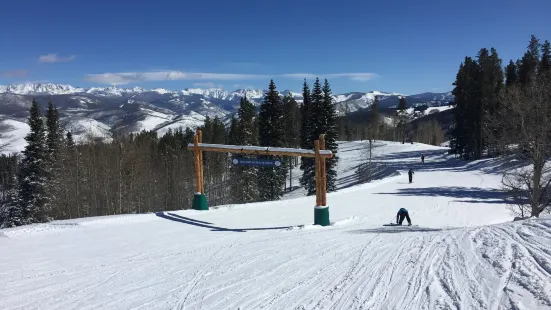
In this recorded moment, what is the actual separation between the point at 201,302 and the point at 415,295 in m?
3.09

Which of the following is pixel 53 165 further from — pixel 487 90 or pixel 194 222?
pixel 487 90

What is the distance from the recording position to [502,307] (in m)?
4.51

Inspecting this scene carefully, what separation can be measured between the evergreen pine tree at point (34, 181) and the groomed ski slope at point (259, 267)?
2423 centimetres

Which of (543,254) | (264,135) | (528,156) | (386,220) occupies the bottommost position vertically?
(386,220)

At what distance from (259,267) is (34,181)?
108 ft

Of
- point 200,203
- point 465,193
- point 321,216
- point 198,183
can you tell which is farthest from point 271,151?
point 465,193

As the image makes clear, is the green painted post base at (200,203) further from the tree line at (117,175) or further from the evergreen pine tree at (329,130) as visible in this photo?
the evergreen pine tree at (329,130)

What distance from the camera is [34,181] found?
32.7 m

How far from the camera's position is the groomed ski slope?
5297 mm

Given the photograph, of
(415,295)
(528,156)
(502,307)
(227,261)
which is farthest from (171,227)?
(528,156)

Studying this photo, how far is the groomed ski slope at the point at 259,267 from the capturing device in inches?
209

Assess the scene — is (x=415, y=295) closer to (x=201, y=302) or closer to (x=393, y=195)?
(x=201, y=302)

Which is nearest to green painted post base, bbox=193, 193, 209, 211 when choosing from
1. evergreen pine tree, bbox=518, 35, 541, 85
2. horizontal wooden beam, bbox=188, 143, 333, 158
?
horizontal wooden beam, bbox=188, 143, 333, 158

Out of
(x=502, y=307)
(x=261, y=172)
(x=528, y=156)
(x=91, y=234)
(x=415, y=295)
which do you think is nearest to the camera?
(x=502, y=307)
